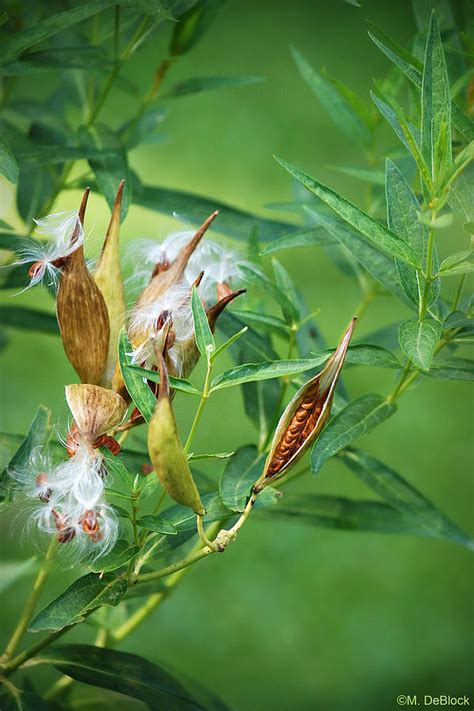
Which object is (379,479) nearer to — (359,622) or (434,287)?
(434,287)

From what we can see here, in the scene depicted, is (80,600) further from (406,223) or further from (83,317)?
(406,223)

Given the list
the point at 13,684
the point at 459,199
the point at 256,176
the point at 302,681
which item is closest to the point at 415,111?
the point at 459,199

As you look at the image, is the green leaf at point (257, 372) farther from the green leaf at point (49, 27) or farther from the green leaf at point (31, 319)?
the green leaf at point (31, 319)

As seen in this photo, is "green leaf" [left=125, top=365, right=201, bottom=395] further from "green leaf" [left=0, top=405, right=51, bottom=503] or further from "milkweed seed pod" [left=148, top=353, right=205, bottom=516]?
"green leaf" [left=0, top=405, right=51, bottom=503]

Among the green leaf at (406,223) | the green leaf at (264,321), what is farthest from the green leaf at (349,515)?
the green leaf at (406,223)

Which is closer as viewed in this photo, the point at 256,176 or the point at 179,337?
the point at 179,337

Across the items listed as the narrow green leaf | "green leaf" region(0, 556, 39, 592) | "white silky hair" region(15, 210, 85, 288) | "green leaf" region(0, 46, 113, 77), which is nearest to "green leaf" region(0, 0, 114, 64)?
"green leaf" region(0, 46, 113, 77)

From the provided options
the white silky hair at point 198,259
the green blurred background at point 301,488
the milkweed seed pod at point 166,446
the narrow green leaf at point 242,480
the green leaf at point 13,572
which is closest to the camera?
the milkweed seed pod at point 166,446
